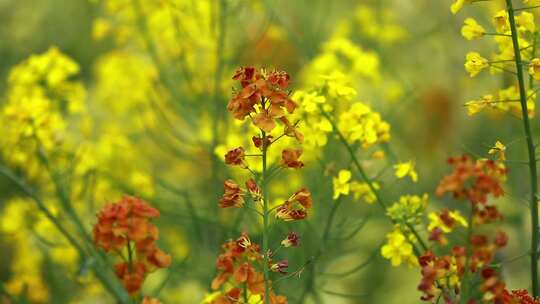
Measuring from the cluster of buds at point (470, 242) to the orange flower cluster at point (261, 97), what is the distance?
0.34 meters

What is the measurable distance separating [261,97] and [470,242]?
519 millimetres

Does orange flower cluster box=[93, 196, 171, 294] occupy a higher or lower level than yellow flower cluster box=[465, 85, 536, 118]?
lower

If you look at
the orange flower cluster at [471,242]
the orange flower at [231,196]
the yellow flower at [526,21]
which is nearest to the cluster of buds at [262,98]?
the orange flower at [231,196]

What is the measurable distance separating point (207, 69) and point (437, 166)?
4.17 feet

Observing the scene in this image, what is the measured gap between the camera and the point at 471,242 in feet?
5.83

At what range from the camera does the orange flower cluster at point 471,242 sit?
1610 mm

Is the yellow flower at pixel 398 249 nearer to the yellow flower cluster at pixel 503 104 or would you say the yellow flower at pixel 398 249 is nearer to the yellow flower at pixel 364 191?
the yellow flower at pixel 364 191

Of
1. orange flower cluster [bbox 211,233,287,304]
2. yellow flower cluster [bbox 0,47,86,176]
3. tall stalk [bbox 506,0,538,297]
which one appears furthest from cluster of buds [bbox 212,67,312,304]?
yellow flower cluster [bbox 0,47,86,176]

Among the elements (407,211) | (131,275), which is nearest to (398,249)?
(407,211)

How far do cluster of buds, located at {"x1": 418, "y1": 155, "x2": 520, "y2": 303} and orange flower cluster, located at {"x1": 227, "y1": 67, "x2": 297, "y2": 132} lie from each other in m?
0.34

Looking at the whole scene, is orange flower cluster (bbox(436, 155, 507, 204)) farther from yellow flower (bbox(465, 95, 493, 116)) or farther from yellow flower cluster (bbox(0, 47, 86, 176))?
yellow flower cluster (bbox(0, 47, 86, 176))

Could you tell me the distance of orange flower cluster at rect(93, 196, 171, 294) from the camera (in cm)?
166

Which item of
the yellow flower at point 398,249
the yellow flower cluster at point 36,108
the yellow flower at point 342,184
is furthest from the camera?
the yellow flower cluster at point 36,108

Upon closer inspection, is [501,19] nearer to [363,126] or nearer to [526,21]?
[526,21]
